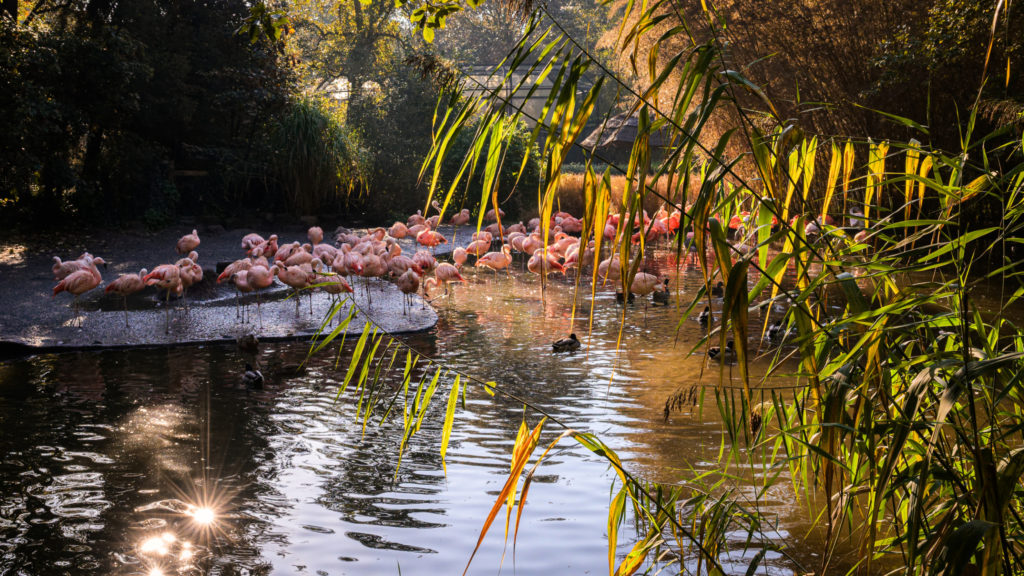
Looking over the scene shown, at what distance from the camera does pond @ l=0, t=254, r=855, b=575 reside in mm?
2939

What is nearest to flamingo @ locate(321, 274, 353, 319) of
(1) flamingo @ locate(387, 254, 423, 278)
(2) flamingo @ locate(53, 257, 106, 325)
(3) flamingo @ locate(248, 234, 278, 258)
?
(1) flamingo @ locate(387, 254, 423, 278)

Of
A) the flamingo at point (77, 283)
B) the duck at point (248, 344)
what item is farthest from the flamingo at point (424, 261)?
the flamingo at point (77, 283)

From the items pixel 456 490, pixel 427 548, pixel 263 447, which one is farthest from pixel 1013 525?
pixel 263 447

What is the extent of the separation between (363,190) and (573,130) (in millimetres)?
13592

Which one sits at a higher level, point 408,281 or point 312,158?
point 312,158

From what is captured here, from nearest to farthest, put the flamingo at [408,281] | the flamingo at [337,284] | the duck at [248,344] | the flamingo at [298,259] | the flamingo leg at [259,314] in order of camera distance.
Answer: the flamingo at [337,284] < the duck at [248,344] < the flamingo leg at [259,314] < the flamingo at [408,281] < the flamingo at [298,259]

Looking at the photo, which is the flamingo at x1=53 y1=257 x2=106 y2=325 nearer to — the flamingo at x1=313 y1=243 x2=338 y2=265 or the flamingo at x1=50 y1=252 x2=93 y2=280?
the flamingo at x1=50 y1=252 x2=93 y2=280

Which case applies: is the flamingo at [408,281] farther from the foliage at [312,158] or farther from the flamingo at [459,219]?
the foliage at [312,158]

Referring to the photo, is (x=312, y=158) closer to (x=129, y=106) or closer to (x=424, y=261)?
(x=129, y=106)

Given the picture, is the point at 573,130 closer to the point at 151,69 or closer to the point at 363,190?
the point at 151,69

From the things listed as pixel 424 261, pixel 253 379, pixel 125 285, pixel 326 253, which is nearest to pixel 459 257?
pixel 424 261

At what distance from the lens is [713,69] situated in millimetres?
1482

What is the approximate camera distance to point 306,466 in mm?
3816

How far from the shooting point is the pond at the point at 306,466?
294 cm
